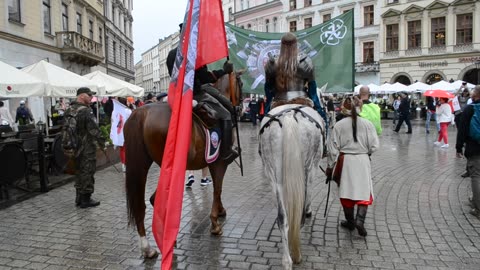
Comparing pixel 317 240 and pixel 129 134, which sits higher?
pixel 129 134

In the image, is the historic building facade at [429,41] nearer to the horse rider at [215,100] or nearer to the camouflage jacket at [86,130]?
the horse rider at [215,100]

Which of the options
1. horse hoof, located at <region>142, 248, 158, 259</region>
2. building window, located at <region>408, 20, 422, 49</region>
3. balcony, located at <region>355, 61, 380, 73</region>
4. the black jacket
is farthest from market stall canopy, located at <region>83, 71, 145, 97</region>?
building window, located at <region>408, 20, 422, 49</region>

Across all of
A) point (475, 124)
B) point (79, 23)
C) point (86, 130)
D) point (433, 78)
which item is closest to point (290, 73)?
point (475, 124)

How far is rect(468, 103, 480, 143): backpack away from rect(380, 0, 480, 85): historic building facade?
34619 millimetres

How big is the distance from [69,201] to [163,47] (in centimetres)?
11716

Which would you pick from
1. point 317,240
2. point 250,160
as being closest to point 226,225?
point 317,240

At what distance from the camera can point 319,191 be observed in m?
7.64

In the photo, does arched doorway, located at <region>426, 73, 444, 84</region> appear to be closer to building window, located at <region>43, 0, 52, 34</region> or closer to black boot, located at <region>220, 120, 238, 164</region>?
building window, located at <region>43, 0, 52, 34</region>

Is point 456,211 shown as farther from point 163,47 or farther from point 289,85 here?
point 163,47

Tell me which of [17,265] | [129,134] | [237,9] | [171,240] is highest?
[237,9]

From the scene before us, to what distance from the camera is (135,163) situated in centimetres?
459

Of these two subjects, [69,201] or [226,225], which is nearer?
[226,225]

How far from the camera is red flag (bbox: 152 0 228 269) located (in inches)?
145

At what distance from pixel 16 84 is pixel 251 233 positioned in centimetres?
641
